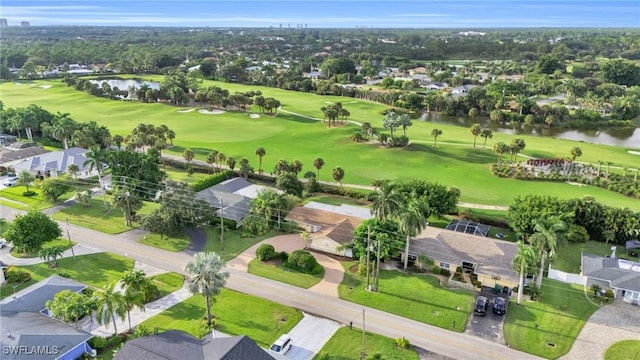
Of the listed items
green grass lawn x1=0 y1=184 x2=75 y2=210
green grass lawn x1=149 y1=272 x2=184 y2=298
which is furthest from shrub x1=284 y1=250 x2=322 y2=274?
green grass lawn x1=0 y1=184 x2=75 y2=210

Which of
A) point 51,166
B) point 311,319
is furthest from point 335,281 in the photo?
point 51,166

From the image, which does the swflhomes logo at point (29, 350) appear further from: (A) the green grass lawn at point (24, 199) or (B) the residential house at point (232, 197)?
(A) the green grass lawn at point (24, 199)

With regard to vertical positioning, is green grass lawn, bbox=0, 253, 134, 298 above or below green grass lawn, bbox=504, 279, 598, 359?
below

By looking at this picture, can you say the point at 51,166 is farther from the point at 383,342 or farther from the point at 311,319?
the point at 383,342

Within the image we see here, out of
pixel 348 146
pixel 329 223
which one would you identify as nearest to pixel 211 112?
pixel 348 146

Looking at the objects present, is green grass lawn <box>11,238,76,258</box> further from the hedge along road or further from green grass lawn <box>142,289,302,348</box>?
the hedge along road

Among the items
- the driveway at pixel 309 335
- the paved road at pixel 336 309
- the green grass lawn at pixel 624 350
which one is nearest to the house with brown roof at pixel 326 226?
the paved road at pixel 336 309
